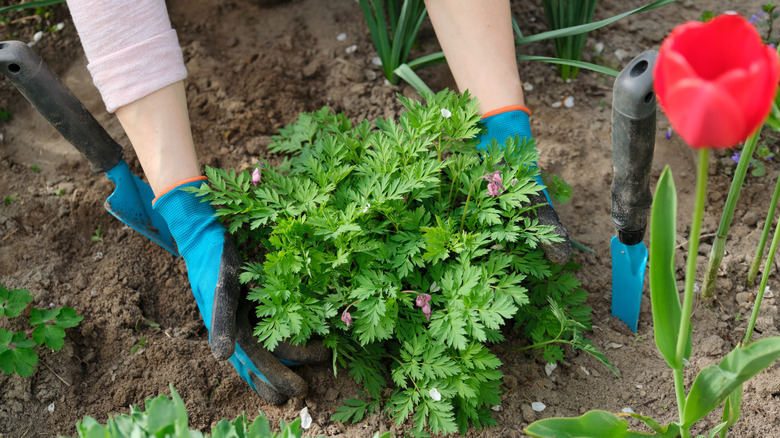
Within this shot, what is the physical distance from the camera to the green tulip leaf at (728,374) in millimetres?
896

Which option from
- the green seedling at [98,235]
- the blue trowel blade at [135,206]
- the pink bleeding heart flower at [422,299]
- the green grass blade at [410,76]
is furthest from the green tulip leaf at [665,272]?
the green seedling at [98,235]

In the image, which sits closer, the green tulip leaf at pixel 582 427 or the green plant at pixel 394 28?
the green tulip leaf at pixel 582 427

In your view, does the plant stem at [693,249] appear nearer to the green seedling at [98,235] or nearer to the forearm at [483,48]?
the forearm at [483,48]

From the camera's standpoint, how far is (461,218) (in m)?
1.39

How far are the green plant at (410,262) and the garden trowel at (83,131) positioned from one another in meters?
0.36

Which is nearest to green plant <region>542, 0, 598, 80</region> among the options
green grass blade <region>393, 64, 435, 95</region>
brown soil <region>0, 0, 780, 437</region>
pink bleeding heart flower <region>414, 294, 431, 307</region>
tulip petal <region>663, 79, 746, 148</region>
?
brown soil <region>0, 0, 780, 437</region>

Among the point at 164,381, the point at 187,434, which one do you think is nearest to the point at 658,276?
the point at 187,434

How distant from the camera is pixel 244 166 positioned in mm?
1899

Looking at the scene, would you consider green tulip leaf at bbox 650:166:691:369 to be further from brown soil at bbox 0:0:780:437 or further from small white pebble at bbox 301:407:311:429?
small white pebble at bbox 301:407:311:429

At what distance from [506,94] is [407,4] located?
0.54 meters

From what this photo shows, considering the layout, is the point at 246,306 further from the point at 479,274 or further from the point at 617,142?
the point at 617,142

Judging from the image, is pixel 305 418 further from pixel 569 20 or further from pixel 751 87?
pixel 569 20

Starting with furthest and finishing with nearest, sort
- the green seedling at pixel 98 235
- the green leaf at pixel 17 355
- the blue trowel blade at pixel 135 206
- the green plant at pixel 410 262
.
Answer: the green seedling at pixel 98 235
the blue trowel blade at pixel 135 206
the green leaf at pixel 17 355
the green plant at pixel 410 262

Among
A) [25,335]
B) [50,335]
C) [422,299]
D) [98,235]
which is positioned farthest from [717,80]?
[98,235]
